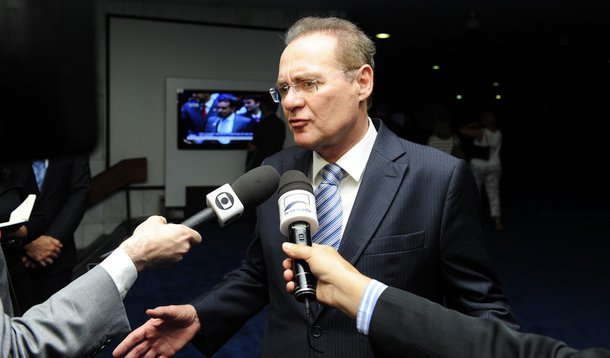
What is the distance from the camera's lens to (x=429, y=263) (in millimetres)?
1434

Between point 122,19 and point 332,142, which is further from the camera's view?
point 122,19

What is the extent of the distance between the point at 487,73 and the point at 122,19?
10.9 m

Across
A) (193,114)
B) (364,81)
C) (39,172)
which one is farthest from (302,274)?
(193,114)

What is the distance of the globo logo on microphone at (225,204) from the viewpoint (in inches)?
46.2

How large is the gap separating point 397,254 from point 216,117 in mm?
6064

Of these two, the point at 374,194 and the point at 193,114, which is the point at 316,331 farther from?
the point at 193,114

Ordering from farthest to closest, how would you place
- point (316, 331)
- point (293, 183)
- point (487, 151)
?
1. point (487, 151)
2. point (316, 331)
3. point (293, 183)

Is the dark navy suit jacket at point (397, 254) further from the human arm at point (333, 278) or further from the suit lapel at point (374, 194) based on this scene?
the human arm at point (333, 278)

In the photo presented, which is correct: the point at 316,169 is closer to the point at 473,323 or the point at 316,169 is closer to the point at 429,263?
the point at 429,263

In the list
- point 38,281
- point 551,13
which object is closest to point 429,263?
point 38,281

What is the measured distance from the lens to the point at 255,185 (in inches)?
51.7

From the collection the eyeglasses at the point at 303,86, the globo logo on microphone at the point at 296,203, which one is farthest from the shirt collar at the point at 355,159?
the globo logo on microphone at the point at 296,203

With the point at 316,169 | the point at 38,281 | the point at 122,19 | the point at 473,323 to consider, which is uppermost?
the point at 122,19

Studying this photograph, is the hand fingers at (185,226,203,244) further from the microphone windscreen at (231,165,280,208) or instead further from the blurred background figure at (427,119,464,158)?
the blurred background figure at (427,119,464,158)
